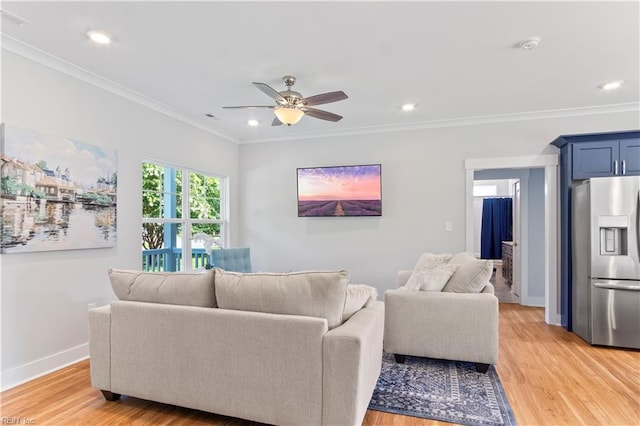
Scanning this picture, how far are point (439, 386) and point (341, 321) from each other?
1.16 metres

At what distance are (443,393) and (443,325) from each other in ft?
1.79

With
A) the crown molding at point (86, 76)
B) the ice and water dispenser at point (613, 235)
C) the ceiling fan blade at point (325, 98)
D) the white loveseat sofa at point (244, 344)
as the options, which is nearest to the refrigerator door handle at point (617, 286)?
the ice and water dispenser at point (613, 235)

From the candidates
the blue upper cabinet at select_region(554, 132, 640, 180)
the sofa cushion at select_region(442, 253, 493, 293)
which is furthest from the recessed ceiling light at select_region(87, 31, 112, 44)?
the blue upper cabinet at select_region(554, 132, 640, 180)

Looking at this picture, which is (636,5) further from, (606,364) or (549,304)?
(549,304)

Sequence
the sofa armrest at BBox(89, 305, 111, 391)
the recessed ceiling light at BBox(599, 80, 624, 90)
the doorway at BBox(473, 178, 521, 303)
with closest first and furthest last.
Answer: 1. the sofa armrest at BBox(89, 305, 111, 391)
2. the recessed ceiling light at BBox(599, 80, 624, 90)
3. the doorway at BBox(473, 178, 521, 303)

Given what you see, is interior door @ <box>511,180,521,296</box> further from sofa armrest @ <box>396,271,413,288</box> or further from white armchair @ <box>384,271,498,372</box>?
white armchair @ <box>384,271,498,372</box>

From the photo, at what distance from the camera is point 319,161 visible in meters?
5.45

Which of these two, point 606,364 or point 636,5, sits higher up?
point 636,5

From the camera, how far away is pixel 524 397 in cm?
255

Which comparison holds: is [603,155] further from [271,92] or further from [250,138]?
[250,138]

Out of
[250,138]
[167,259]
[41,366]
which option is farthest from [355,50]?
[41,366]

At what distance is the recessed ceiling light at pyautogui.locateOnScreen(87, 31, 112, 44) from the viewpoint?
8.50 feet

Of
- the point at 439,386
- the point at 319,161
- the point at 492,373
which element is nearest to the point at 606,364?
the point at 492,373

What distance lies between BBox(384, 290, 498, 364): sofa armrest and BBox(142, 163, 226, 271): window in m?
2.87
